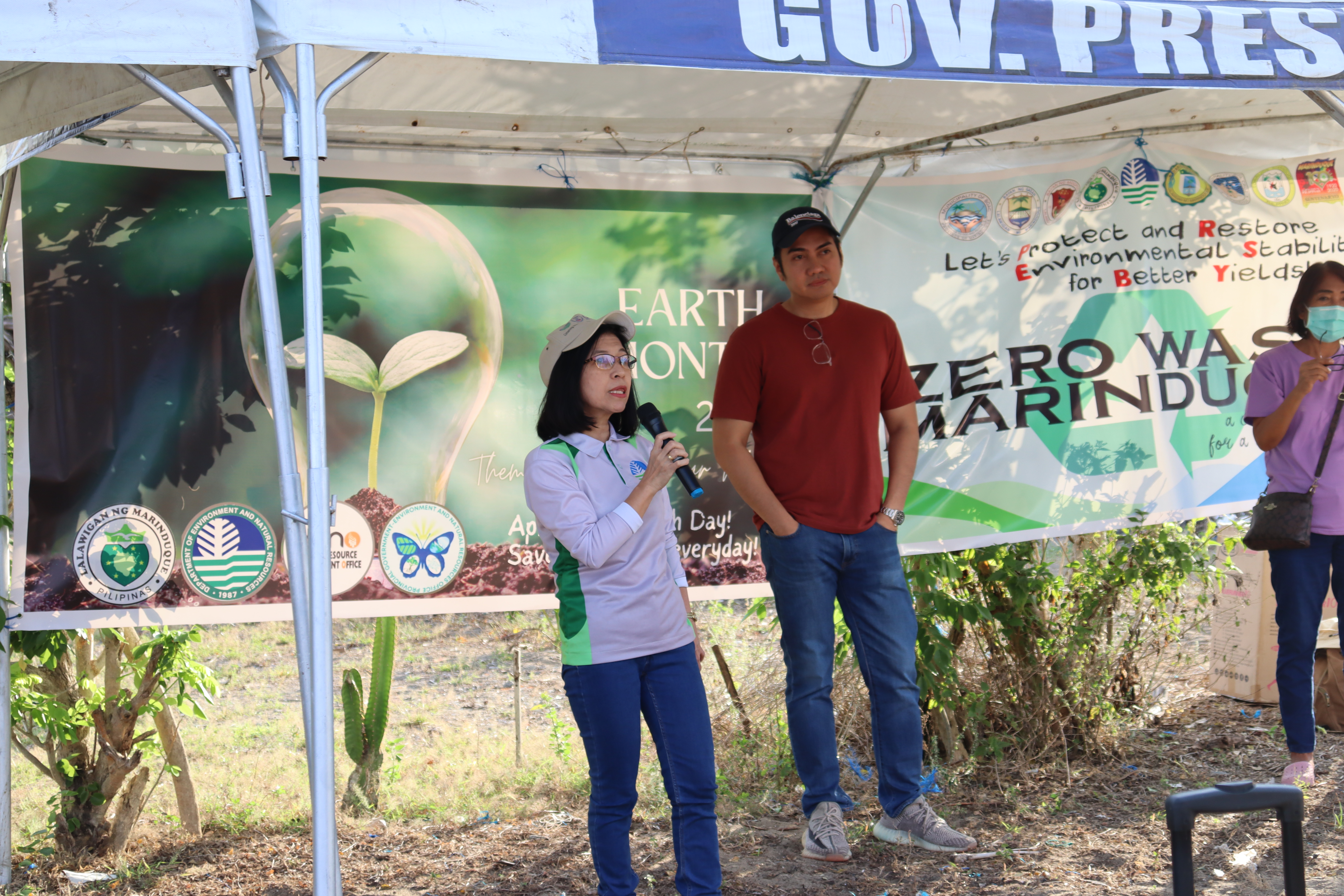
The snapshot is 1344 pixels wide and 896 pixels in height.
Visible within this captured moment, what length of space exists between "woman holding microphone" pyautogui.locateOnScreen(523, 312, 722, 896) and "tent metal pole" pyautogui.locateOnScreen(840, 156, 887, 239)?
1.87m

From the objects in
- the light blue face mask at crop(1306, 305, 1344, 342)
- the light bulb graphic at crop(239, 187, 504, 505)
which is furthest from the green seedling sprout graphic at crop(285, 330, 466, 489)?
the light blue face mask at crop(1306, 305, 1344, 342)

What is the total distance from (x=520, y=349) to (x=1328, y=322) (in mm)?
2814

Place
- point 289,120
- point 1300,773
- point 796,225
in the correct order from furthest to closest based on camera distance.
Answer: point 1300,773 < point 796,225 < point 289,120

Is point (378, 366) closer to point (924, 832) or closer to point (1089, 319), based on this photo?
point (924, 832)

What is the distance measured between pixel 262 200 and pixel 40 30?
1.61 feet

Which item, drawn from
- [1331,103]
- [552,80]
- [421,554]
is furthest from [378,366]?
[1331,103]

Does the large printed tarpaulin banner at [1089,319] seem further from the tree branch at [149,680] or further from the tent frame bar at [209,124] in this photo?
the tree branch at [149,680]

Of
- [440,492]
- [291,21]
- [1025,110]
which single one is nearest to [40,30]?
[291,21]

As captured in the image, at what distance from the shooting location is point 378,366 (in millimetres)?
4102

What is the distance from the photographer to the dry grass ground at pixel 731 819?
3525 millimetres

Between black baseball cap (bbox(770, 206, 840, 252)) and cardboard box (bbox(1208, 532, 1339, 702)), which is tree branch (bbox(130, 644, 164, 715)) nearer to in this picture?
black baseball cap (bbox(770, 206, 840, 252))

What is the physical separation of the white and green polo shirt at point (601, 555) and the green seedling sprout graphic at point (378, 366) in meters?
1.48

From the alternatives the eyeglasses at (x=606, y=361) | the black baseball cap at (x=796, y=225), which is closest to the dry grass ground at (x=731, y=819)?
the eyeglasses at (x=606, y=361)

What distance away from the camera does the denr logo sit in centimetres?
251
